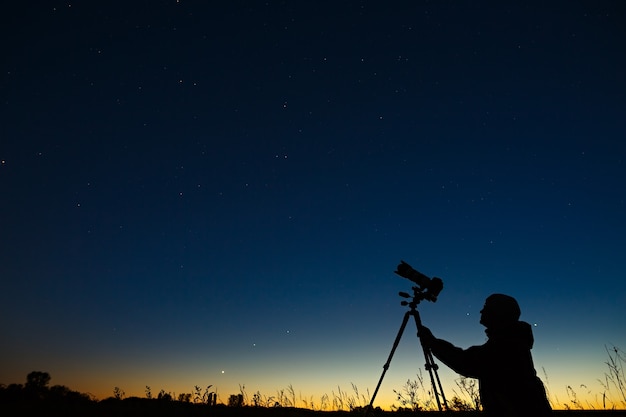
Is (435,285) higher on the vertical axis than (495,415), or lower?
higher

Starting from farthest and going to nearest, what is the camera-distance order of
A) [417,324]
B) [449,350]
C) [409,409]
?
→ [409,409], [417,324], [449,350]

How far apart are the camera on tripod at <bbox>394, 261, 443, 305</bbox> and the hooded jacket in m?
0.95

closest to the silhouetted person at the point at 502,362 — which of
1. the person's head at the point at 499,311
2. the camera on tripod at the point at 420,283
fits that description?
the person's head at the point at 499,311

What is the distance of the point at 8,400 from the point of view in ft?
23.6

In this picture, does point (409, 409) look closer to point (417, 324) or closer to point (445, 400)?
point (445, 400)

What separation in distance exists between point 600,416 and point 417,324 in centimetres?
729

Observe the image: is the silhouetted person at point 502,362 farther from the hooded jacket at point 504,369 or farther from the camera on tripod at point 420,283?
the camera on tripod at point 420,283

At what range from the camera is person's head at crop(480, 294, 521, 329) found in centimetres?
321

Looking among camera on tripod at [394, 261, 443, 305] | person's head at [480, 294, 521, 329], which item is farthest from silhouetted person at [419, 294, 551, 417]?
camera on tripod at [394, 261, 443, 305]

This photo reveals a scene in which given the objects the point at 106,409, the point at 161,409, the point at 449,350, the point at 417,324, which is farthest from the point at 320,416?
the point at 449,350

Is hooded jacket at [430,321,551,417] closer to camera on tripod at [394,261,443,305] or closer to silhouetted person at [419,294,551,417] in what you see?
silhouetted person at [419,294,551,417]

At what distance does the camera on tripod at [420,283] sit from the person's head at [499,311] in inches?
33.6

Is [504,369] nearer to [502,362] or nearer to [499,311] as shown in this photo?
[502,362]

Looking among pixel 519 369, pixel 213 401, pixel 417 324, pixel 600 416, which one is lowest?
pixel 600 416
